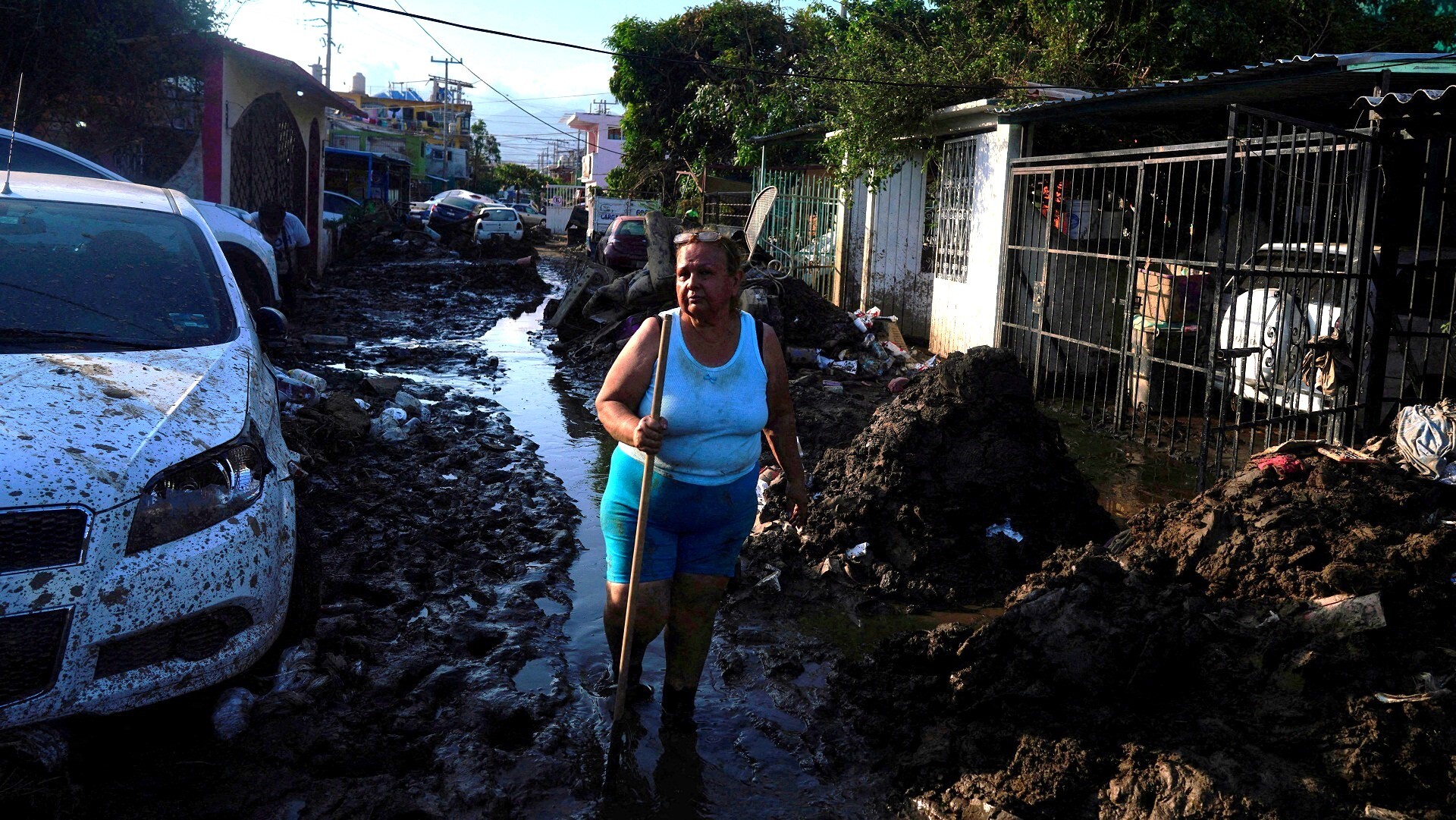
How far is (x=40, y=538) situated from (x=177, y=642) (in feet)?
1.62

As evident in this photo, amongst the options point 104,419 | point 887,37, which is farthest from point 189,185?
point 104,419

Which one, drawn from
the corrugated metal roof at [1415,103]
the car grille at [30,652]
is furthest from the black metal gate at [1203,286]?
the car grille at [30,652]

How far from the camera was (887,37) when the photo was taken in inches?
583

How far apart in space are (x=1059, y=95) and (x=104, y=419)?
398 inches

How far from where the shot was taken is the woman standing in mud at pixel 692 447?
3541 mm

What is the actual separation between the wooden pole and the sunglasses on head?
27 centimetres

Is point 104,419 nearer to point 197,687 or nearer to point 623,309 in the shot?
point 197,687

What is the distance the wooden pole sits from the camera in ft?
11.2

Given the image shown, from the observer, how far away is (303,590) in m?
3.93

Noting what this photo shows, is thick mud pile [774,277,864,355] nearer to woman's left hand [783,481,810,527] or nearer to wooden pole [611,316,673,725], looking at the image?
woman's left hand [783,481,810,527]

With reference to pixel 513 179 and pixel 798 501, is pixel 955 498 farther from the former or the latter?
pixel 513 179

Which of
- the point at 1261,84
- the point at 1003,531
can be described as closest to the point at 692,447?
the point at 1003,531

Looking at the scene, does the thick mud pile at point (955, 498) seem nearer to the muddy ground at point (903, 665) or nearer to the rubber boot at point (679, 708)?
the muddy ground at point (903, 665)

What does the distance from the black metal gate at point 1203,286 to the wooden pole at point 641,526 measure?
3856 millimetres
